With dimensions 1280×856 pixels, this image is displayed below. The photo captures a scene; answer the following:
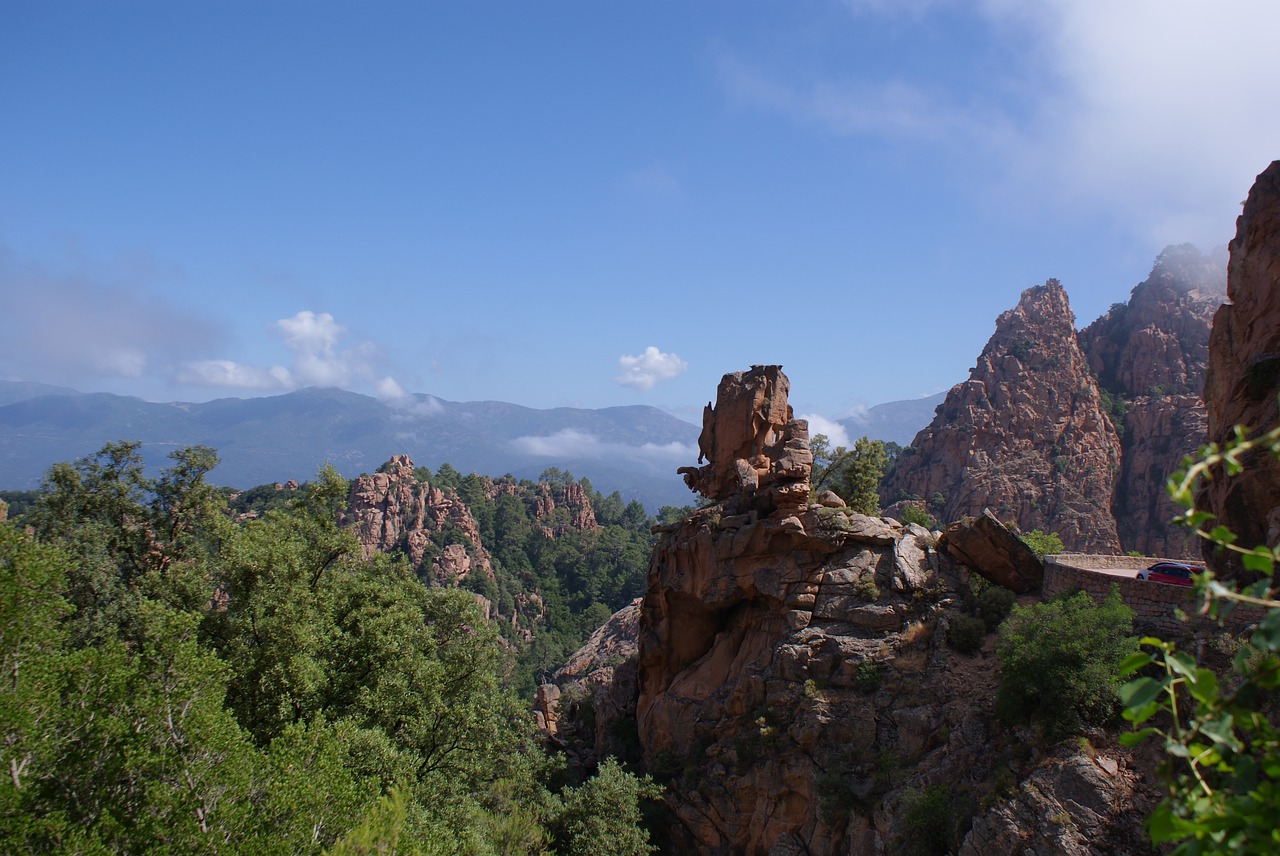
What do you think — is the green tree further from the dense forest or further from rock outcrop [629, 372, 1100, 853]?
rock outcrop [629, 372, 1100, 853]

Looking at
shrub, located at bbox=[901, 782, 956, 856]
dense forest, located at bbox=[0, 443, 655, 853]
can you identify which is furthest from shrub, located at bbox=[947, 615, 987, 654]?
dense forest, located at bbox=[0, 443, 655, 853]

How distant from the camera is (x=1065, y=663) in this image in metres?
18.4

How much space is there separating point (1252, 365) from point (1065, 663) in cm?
845

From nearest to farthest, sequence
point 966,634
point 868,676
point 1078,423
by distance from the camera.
Answer: point 966,634 → point 868,676 → point 1078,423

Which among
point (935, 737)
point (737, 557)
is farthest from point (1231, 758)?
point (737, 557)

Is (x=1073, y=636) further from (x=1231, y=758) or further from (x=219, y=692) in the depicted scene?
(x=219, y=692)

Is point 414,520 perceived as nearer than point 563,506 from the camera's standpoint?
Yes

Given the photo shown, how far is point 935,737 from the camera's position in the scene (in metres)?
21.2

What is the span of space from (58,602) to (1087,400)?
8122 centimetres

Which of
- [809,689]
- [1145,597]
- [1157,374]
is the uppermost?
[1157,374]

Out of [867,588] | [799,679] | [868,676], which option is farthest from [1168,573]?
[799,679]

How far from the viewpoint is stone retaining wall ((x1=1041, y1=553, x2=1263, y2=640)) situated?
693 inches

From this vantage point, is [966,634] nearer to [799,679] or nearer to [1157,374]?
[799,679]


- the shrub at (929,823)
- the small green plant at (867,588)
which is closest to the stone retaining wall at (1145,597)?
the small green plant at (867,588)
